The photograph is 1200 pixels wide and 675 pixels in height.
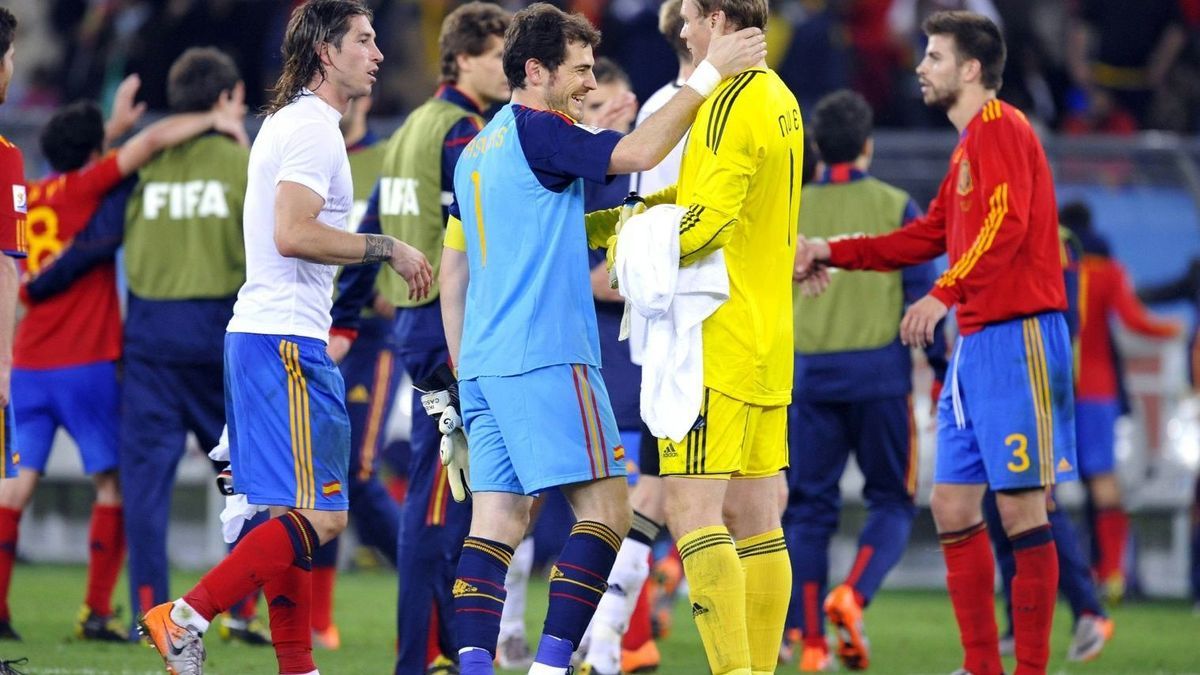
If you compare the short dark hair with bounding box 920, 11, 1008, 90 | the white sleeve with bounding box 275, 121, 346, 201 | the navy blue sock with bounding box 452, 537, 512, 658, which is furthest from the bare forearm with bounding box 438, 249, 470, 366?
the short dark hair with bounding box 920, 11, 1008, 90

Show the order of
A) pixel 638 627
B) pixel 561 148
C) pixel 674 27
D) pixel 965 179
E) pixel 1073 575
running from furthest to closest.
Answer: pixel 1073 575 → pixel 638 627 → pixel 674 27 → pixel 965 179 → pixel 561 148

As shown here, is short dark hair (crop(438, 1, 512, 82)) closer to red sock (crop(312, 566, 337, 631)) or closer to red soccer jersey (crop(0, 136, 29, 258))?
red soccer jersey (crop(0, 136, 29, 258))

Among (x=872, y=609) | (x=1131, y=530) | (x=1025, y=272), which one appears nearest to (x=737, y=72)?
(x=1025, y=272)

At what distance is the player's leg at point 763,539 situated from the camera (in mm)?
5742

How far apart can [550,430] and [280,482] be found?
38.1 inches

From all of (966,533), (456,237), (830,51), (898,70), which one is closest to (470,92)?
(456,237)

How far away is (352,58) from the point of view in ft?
19.4

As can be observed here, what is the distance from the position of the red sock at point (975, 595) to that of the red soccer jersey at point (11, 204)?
3.61 m

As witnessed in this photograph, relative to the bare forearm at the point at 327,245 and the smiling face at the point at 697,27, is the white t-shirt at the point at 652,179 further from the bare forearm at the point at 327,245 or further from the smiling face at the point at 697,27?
the bare forearm at the point at 327,245

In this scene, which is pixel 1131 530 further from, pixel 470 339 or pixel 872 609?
pixel 470 339

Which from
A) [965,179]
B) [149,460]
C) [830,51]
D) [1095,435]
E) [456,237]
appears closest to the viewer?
[456,237]

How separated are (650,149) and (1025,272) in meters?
1.93

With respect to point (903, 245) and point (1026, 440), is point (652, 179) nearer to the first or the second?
point (903, 245)

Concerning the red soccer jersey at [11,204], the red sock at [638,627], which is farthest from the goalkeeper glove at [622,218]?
the red sock at [638,627]
